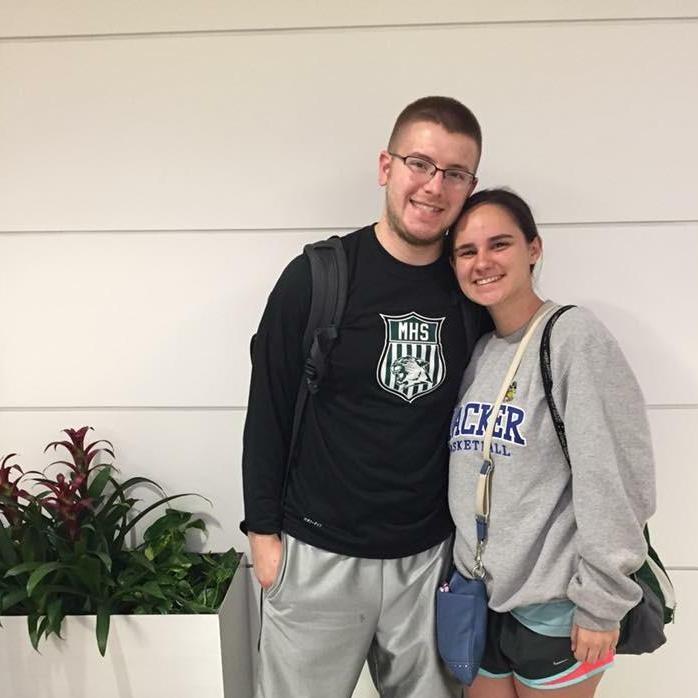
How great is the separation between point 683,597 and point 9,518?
1.75 m

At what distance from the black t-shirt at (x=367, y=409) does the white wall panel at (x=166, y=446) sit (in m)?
0.39

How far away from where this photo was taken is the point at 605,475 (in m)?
1.01

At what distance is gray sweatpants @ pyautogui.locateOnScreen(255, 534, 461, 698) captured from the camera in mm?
1222

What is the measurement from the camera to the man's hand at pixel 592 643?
104 cm

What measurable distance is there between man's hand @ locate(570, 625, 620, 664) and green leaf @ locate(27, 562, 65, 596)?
3.56 feet

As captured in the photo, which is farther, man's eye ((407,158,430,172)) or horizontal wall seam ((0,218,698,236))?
horizontal wall seam ((0,218,698,236))

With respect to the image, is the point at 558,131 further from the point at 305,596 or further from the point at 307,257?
the point at 305,596

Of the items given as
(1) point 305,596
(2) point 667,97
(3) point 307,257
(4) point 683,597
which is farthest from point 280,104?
(4) point 683,597

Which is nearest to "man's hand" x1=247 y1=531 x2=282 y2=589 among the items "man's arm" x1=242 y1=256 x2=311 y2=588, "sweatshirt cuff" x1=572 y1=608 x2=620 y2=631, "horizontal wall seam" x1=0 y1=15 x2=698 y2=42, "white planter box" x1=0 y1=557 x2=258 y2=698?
"man's arm" x1=242 y1=256 x2=311 y2=588

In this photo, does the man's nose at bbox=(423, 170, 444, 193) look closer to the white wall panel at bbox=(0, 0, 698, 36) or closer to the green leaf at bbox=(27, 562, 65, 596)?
the white wall panel at bbox=(0, 0, 698, 36)

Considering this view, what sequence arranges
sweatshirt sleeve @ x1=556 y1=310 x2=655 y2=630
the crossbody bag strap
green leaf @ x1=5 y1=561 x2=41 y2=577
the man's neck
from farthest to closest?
green leaf @ x1=5 y1=561 x2=41 y2=577 < the man's neck < the crossbody bag strap < sweatshirt sleeve @ x1=556 y1=310 x2=655 y2=630

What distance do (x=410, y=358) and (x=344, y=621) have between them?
554mm

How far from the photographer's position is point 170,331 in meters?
1.58

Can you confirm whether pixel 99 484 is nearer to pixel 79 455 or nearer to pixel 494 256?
pixel 79 455
